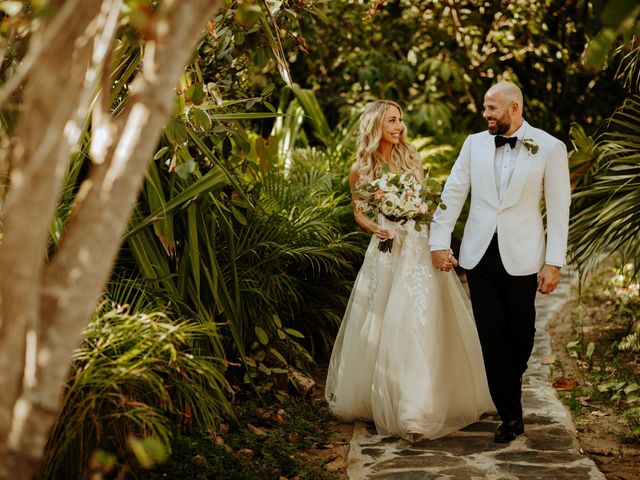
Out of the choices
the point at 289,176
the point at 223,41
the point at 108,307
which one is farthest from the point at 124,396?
the point at 289,176

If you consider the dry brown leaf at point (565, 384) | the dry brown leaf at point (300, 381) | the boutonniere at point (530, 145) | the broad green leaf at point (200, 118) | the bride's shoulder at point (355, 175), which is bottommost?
the dry brown leaf at point (565, 384)

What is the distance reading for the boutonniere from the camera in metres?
4.83

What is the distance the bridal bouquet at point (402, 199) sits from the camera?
5305 millimetres

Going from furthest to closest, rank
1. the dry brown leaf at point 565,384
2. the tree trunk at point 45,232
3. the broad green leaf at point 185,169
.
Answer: the dry brown leaf at point 565,384
the broad green leaf at point 185,169
the tree trunk at point 45,232

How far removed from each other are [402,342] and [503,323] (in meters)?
0.61

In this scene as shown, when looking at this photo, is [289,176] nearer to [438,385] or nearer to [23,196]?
[438,385]

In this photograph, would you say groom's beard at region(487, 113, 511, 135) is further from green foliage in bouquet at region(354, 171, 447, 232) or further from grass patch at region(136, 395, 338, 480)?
grass patch at region(136, 395, 338, 480)

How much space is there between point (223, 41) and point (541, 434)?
317 cm

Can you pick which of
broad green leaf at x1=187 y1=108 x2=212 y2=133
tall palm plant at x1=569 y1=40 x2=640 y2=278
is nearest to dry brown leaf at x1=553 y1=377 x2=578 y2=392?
A: tall palm plant at x1=569 y1=40 x2=640 y2=278

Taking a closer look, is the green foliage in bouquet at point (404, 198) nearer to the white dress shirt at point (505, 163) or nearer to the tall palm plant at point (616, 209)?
the white dress shirt at point (505, 163)

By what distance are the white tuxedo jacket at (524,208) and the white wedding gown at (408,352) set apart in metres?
0.42

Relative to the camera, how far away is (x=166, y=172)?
5383 mm

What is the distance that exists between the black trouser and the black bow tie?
535 mm

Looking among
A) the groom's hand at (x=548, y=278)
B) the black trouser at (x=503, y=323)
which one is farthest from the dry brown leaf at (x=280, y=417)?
the groom's hand at (x=548, y=278)
